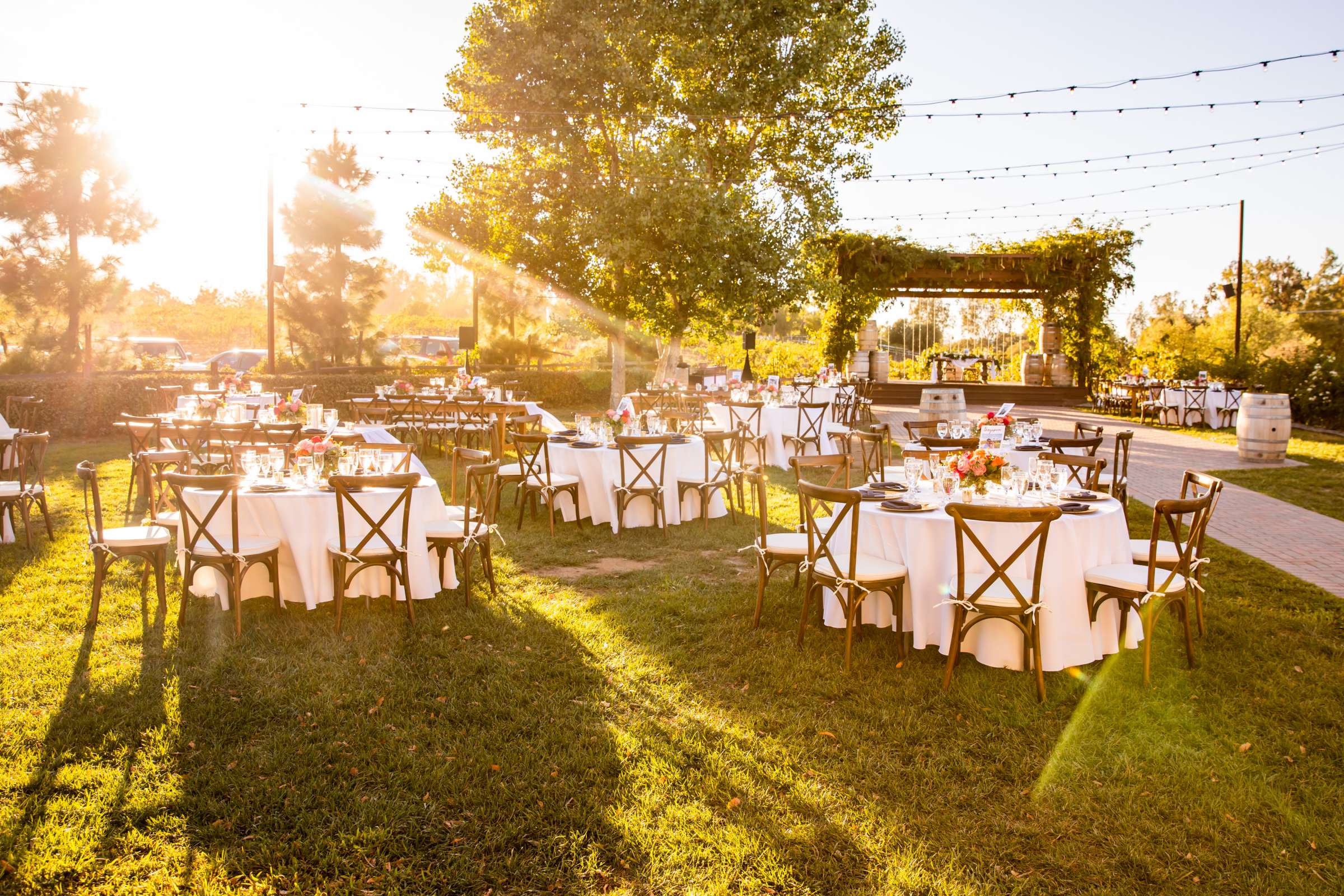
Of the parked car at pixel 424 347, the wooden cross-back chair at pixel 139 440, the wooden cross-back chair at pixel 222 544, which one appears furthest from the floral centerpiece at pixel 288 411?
the parked car at pixel 424 347

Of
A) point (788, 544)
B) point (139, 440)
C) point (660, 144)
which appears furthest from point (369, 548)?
point (660, 144)

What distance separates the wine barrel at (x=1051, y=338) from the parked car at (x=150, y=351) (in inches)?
845

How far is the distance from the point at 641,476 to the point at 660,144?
1063 cm

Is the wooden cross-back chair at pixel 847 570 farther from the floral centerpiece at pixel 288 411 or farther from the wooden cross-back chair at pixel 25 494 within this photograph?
the wooden cross-back chair at pixel 25 494

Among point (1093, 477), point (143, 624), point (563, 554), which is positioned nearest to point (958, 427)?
point (1093, 477)

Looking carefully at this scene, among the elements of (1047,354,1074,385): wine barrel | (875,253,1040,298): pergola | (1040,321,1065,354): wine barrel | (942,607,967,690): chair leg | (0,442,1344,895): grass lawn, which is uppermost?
(875,253,1040,298): pergola

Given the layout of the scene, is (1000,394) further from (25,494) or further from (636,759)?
(636,759)

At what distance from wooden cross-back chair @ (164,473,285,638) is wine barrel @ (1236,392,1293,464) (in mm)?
11575

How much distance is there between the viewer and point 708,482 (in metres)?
7.53

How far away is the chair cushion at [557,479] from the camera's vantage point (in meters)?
7.29

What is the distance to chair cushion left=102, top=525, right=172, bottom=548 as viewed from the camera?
4.64 meters

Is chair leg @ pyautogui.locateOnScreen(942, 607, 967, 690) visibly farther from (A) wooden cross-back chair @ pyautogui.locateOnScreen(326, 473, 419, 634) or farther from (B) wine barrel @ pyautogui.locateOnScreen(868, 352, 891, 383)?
(B) wine barrel @ pyautogui.locateOnScreen(868, 352, 891, 383)

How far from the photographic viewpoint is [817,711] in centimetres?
374

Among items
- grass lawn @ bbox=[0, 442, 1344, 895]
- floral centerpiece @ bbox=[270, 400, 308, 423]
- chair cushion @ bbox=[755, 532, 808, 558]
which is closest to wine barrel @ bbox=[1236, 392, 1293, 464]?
grass lawn @ bbox=[0, 442, 1344, 895]
